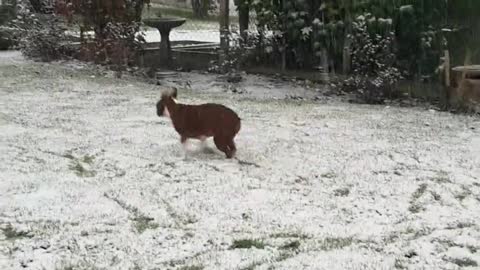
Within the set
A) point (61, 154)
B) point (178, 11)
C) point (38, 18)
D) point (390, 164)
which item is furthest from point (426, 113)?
point (178, 11)

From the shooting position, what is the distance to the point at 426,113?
8.69 m

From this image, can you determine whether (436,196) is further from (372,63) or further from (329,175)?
(372,63)

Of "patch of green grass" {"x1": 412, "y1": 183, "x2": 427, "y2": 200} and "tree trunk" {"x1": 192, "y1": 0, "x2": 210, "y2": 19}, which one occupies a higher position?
"tree trunk" {"x1": 192, "y1": 0, "x2": 210, "y2": 19}

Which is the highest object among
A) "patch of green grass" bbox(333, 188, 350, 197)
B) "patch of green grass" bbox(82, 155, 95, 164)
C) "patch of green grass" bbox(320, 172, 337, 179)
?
"patch of green grass" bbox(82, 155, 95, 164)

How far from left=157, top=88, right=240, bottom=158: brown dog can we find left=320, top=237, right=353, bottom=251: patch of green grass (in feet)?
5.89

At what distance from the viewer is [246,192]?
5.08 metres

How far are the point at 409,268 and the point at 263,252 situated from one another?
31.9 inches

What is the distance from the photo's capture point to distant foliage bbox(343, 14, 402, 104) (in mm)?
9586

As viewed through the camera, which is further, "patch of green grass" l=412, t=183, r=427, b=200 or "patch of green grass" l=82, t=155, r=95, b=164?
"patch of green grass" l=82, t=155, r=95, b=164

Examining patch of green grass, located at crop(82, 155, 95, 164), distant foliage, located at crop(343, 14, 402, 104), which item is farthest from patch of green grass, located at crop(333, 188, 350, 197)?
distant foliage, located at crop(343, 14, 402, 104)

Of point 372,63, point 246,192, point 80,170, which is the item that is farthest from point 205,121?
point 372,63

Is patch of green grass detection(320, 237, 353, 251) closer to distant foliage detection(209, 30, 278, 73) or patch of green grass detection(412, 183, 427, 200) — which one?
patch of green grass detection(412, 183, 427, 200)

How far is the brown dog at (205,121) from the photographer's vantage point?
5762 millimetres

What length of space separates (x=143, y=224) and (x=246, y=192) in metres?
0.94
